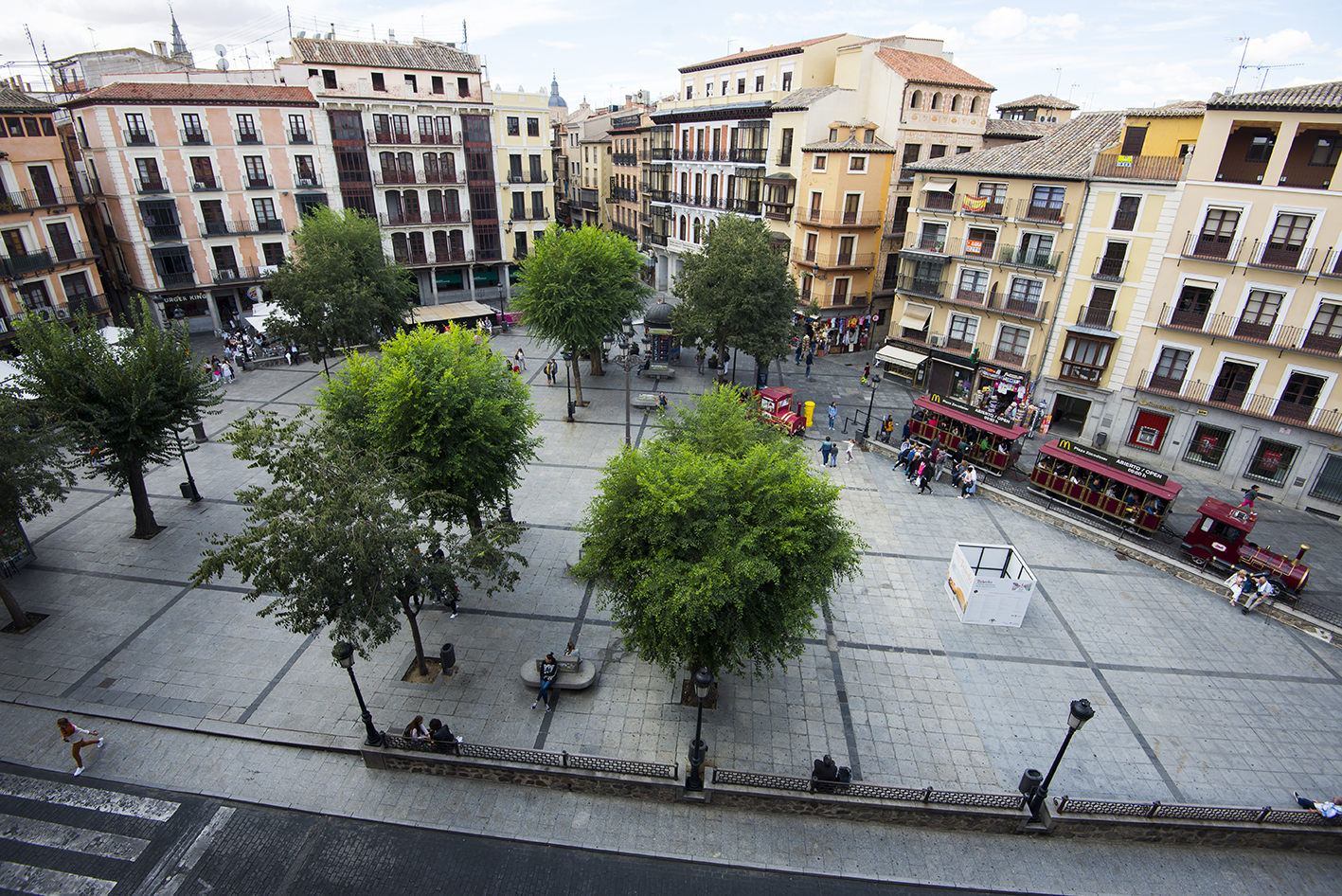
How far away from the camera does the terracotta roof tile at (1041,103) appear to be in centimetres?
5028

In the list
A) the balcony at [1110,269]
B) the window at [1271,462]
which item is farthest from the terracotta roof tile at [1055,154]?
the window at [1271,462]

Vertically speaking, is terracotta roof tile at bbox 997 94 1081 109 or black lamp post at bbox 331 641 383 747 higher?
terracotta roof tile at bbox 997 94 1081 109

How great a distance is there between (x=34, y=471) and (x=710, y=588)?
1788 cm

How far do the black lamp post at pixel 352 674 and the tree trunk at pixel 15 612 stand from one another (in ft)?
35.0

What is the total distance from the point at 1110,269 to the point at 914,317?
1021 cm

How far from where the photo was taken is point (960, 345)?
114 feet

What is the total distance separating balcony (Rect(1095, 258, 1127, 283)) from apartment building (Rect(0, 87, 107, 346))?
160 ft

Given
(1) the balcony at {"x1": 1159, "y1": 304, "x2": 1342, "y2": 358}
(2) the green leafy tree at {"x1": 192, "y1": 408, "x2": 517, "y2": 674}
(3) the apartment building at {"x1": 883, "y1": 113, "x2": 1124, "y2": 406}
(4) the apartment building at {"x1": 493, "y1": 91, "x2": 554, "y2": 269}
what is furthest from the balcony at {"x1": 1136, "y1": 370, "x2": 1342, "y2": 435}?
(4) the apartment building at {"x1": 493, "y1": 91, "x2": 554, "y2": 269}

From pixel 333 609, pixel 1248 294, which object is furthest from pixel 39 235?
pixel 1248 294

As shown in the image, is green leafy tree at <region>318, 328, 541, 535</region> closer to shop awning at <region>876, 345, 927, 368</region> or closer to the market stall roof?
the market stall roof

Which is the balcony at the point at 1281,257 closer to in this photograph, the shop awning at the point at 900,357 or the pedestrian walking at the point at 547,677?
the shop awning at the point at 900,357

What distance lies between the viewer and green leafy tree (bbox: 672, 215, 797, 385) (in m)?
31.4

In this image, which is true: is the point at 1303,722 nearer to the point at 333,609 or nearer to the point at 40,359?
the point at 333,609

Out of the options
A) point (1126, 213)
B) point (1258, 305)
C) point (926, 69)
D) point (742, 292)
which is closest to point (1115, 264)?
point (1126, 213)
